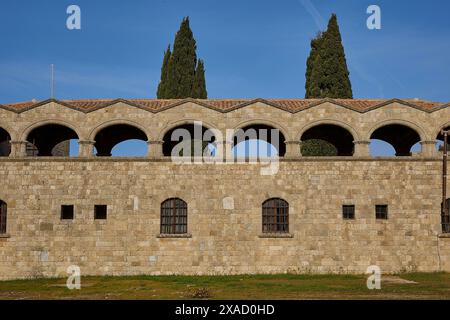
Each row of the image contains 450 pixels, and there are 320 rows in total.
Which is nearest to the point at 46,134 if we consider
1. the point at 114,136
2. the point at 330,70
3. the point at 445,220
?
the point at 114,136

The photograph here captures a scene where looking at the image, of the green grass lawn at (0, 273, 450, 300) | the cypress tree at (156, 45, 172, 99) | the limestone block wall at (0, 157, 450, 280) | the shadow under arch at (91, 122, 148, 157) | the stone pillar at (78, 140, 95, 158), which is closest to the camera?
the green grass lawn at (0, 273, 450, 300)

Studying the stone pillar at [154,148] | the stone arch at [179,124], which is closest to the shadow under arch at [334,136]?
the stone arch at [179,124]

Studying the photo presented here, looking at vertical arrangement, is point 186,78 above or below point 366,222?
above

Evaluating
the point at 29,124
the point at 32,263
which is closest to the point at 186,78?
the point at 29,124

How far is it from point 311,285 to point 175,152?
17549 millimetres

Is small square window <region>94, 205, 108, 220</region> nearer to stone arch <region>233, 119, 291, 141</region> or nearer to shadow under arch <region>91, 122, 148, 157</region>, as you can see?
shadow under arch <region>91, 122, 148, 157</region>

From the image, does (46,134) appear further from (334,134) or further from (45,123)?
(334,134)

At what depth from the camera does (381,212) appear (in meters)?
23.8

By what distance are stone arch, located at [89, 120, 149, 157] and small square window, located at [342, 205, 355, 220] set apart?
1022cm

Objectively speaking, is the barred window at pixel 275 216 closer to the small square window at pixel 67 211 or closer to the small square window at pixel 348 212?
the small square window at pixel 348 212

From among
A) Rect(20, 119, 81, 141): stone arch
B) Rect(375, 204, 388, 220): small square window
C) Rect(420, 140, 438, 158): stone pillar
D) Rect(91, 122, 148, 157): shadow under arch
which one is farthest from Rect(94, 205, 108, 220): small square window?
Rect(420, 140, 438, 158): stone pillar

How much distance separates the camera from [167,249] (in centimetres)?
2353

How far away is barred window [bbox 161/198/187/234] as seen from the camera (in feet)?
78.4
